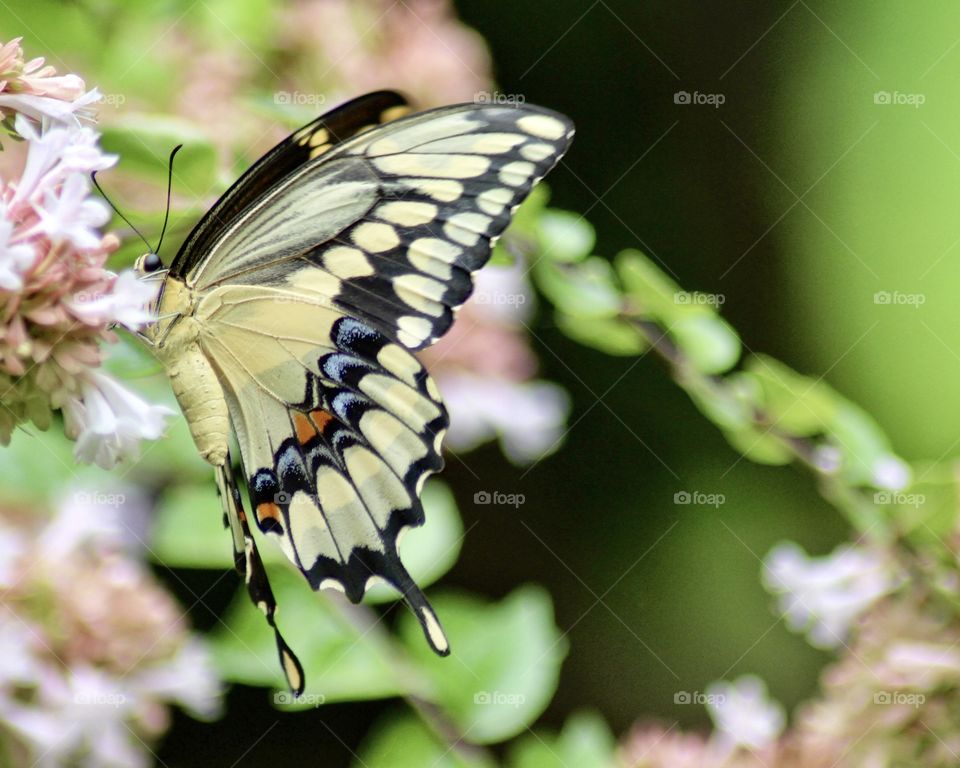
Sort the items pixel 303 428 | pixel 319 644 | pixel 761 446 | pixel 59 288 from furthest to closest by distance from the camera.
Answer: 1. pixel 761 446
2. pixel 319 644
3. pixel 303 428
4. pixel 59 288

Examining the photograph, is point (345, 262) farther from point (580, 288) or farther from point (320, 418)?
point (580, 288)

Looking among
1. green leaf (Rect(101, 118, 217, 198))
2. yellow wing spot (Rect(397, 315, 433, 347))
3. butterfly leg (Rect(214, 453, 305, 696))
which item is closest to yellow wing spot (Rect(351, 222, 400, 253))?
yellow wing spot (Rect(397, 315, 433, 347))

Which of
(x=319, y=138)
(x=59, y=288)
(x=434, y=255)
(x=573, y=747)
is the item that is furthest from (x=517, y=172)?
(x=573, y=747)

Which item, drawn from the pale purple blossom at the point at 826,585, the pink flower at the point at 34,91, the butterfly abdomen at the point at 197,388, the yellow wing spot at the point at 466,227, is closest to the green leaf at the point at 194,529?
the butterfly abdomen at the point at 197,388

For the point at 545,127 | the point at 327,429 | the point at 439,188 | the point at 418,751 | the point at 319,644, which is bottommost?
the point at 418,751

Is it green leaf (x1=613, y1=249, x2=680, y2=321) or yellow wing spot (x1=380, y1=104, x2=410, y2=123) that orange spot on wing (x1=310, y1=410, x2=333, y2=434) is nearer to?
yellow wing spot (x1=380, y1=104, x2=410, y2=123)

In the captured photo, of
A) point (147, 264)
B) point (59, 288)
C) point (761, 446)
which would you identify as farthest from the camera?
point (761, 446)

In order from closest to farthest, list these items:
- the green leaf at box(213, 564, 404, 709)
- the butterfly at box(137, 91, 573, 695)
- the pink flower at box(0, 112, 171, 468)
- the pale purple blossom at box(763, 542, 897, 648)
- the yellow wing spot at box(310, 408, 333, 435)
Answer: the pink flower at box(0, 112, 171, 468)
the butterfly at box(137, 91, 573, 695)
the yellow wing spot at box(310, 408, 333, 435)
the green leaf at box(213, 564, 404, 709)
the pale purple blossom at box(763, 542, 897, 648)
